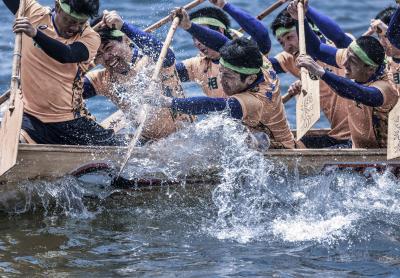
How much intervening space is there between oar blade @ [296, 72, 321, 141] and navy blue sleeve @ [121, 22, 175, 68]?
1.19m

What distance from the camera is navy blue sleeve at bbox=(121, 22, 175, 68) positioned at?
28.5ft

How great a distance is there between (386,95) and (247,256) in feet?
6.73

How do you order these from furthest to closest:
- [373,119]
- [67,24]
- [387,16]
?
[387,16], [373,119], [67,24]

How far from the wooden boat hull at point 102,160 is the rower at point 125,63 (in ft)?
2.37

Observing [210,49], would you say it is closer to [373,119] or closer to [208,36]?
[208,36]

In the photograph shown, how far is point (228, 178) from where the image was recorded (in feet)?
27.0

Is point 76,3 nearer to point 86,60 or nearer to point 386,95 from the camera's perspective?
point 86,60

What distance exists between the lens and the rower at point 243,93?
26.3ft

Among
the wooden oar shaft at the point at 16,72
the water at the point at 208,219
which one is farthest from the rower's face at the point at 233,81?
the wooden oar shaft at the point at 16,72

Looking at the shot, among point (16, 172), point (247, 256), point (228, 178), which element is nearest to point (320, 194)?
point (228, 178)

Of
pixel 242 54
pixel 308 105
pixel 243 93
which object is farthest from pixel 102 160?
pixel 308 105

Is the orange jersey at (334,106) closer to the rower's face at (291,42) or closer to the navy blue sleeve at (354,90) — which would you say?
the rower's face at (291,42)

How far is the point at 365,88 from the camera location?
27.2 feet

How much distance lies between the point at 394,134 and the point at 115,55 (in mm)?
2420
